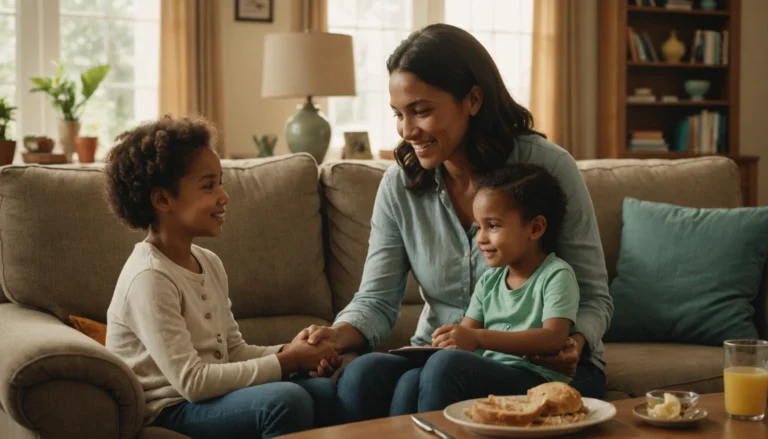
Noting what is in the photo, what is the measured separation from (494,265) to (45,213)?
1156 millimetres

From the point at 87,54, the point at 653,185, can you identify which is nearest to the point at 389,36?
the point at 87,54

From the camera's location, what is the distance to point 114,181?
6.20 ft

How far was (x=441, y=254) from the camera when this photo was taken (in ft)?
6.66

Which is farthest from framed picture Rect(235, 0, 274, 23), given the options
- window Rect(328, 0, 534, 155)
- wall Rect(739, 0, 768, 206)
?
wall Rect(739, 0, 768, 206)

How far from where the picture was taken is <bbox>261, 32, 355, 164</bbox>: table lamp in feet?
13.3

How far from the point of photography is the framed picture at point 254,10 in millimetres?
5117

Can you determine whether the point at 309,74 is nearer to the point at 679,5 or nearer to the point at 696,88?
the point at 679,5

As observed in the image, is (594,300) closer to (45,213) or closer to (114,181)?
(114,181)

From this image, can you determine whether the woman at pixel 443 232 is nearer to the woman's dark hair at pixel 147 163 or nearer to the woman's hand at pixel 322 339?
the woman's hand at pixel 322 339

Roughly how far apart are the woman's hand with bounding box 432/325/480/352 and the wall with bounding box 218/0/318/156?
3.55 meters

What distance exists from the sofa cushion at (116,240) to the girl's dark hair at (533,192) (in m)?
0.80

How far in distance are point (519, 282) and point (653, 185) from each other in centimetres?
109

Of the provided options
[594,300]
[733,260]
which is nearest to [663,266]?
[733,260]

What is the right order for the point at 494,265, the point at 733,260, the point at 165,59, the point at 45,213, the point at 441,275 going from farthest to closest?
the point at 165,59, the point at 733,260, the point at 45,213, the point at 441,275, the point at 494,265
